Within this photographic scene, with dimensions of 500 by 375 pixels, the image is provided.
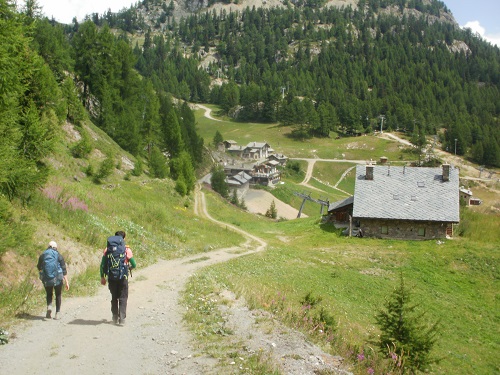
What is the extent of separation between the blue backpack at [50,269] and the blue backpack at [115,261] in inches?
59.3

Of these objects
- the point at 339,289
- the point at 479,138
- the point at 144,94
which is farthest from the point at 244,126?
the point at 339,289

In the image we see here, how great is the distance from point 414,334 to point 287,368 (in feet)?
16.7

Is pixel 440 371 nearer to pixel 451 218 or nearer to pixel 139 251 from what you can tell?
pixel 139 251

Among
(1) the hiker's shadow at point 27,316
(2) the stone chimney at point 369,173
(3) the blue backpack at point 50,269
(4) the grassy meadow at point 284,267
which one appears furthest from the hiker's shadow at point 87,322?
(2) the stone chimney at point 369,173

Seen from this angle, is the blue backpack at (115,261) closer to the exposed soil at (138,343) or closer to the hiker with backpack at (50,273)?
the exposed soil at (138,343)

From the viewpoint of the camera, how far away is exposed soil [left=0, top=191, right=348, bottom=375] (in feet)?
31.1

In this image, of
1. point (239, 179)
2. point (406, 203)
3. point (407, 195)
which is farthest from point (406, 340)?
point (239, 179)

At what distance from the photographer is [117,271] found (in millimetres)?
12109

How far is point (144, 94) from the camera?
73500mm

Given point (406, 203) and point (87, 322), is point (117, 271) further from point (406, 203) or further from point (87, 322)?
point (406, 203)

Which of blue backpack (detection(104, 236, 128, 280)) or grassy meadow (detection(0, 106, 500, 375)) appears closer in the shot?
blue backpack (detection(104, 236, 128, 280))

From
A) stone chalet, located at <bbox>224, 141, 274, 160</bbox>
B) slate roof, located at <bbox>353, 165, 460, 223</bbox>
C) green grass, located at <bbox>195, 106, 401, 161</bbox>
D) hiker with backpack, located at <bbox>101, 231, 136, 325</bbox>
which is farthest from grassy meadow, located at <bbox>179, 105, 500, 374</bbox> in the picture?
green grass, located at <bbox>195, 106, 401, 161</bbox>

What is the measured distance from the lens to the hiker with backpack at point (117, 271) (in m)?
12.1

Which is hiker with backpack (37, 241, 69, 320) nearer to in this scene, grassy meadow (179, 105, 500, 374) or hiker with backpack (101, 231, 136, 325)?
hiker with backpack (101, 231, 136, 325)
